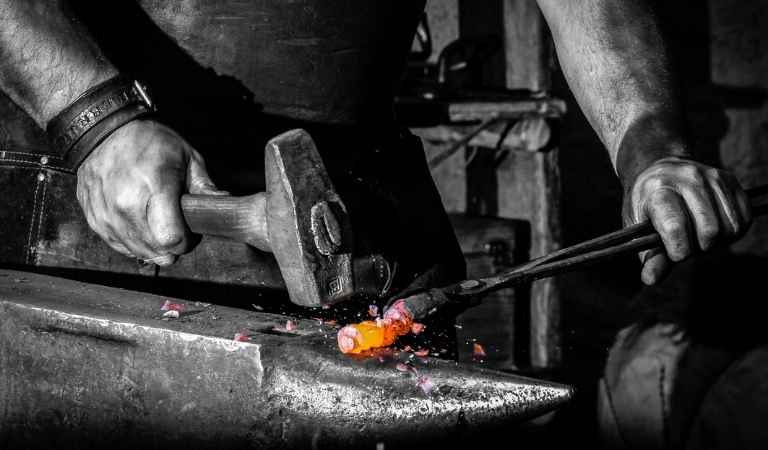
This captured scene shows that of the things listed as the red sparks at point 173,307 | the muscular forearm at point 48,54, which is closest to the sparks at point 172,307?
the red sparks at point 173,307

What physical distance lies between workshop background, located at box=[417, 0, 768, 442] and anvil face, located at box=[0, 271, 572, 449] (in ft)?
10.5

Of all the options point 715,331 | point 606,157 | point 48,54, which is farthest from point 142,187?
point 606,157

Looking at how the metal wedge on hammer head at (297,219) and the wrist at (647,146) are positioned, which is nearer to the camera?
the metal wedge on hammer head at (297,219)

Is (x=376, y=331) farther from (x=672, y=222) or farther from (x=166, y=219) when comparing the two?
(x=672, y=222)

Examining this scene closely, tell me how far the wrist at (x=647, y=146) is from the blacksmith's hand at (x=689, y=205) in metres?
0.06

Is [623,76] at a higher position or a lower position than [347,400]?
higher

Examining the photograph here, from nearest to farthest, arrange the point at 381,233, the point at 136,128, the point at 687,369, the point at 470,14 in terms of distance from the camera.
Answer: the point at 136,128 → the point at 381,233 → the point at 687,369 → the point at 470,14

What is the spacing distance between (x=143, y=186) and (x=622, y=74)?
1.11 metres

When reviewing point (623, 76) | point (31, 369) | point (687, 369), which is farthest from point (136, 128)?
point (687, 369)

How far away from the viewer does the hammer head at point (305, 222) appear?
4.07ft

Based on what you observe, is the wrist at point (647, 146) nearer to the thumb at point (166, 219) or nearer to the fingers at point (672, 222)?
the fingers at point (672, 222)

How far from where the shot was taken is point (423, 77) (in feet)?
15.7

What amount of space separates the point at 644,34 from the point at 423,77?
3116mm

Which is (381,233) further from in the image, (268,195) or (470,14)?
(470,14)
